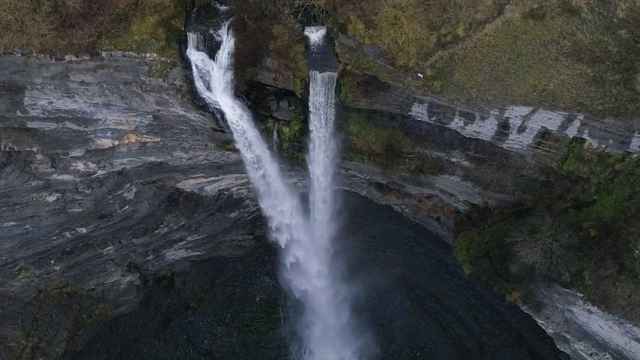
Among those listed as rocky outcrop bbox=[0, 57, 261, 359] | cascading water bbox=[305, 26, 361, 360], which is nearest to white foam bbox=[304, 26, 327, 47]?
cascading water bbox=[305, 26, 361, 360]

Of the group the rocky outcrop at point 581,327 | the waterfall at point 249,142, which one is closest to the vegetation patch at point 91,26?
the waterfall at point 249,142

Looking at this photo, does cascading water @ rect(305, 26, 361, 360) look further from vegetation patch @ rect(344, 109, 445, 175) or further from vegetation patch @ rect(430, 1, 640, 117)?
vegetation patch @ rect(430, 1, 640, 117)

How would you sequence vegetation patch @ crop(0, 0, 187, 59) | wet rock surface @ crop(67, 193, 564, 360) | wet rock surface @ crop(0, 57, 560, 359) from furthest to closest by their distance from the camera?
wet rock surface @ crop(67, 193, 564, 360)
wet rock surface @ crop(0, 57, 560, 359)
vegetation patch @ crop(0, 0, 187, 59)

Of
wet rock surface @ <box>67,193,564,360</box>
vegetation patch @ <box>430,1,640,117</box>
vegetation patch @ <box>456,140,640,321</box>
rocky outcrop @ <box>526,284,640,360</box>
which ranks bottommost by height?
wet rock surface @ <box>67,193,564,360</box>

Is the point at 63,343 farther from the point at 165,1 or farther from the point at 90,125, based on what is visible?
the point at 165,1

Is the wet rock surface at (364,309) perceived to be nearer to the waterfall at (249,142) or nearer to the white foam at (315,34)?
the waterfall at (249,142)

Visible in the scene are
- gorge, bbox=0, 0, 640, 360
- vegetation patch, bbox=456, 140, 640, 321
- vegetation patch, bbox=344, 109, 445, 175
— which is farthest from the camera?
→ vegetation patch, bbox=344, 109, 445, 175

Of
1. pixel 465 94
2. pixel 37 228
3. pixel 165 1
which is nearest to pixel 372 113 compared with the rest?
pixel 465 94
